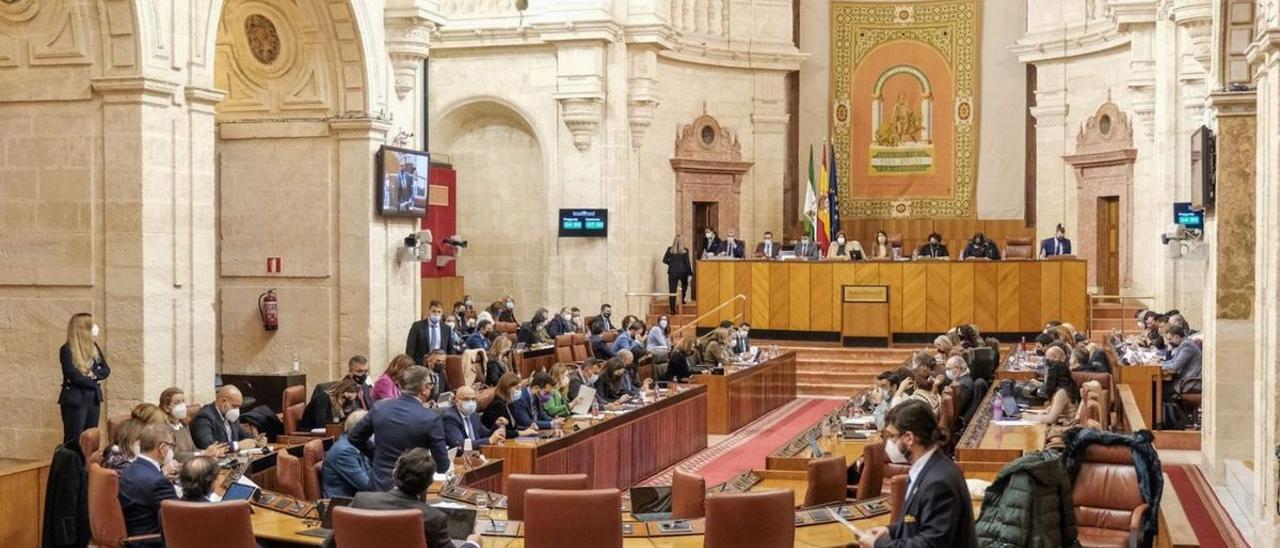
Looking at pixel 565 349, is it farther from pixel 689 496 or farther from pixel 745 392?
pixel 689 496

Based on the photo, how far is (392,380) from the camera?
1161 cm

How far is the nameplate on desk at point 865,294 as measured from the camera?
70.8 feet

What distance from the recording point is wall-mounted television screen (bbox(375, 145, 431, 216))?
49.9 feet

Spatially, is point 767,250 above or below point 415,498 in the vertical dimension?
above

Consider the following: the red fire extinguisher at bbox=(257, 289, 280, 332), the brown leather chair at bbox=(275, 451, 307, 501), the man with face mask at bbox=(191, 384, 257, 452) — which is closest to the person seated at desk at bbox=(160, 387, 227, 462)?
the man with face mask at bbox=(191, 384, 257, 452)

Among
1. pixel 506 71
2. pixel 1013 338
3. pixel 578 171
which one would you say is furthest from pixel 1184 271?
pixel 506 71

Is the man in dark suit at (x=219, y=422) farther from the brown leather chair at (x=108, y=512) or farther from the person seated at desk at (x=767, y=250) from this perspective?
the person seated at desk at (x=767, y=250)

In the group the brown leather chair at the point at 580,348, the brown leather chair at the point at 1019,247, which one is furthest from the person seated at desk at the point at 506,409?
the brown leather chair at the point at 1019,247

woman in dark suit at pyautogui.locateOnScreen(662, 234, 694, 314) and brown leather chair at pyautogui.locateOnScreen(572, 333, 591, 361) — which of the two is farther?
woman in dark suit at pyautogui.locateOnScreen(662, 234, 694, 314)

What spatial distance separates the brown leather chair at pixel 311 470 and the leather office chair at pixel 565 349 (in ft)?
26.4

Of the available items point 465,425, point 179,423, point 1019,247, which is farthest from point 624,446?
point 1019,247

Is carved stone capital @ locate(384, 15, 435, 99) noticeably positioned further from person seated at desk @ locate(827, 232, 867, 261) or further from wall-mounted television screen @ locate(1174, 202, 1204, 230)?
wall-mounted television screen @ locate(1174, 202, 1204, 230)

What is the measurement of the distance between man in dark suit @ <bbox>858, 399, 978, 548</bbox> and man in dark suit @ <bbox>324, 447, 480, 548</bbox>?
1.98 meters

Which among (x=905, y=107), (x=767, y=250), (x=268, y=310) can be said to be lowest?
(x=268, y=310)
